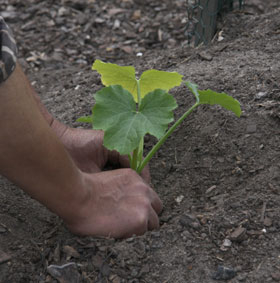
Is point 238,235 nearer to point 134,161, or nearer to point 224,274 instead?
point 224,274

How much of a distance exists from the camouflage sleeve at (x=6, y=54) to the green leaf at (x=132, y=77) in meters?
0.44

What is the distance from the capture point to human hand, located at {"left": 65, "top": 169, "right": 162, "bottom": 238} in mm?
1794

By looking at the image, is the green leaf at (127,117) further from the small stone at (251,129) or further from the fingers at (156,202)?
the small stone at (251,129)

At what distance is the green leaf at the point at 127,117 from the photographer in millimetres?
1764

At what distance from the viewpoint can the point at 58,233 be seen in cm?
189

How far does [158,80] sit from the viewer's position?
79.9 inches

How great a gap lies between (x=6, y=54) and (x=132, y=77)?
589 mm

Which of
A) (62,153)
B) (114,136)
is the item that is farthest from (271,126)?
(62,153)

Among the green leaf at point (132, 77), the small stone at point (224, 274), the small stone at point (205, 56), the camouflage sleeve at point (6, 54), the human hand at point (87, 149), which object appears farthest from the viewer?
the small stone at point (205, 56)

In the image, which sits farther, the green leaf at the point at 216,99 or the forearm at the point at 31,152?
the green leaf at the point at 216,99

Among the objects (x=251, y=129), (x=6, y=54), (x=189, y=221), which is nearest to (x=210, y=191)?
(x=189, y=221)

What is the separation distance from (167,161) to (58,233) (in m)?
0.57

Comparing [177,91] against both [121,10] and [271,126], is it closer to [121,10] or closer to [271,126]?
[271,126]

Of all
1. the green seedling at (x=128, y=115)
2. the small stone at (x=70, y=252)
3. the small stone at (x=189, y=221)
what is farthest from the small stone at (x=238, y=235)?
the small stone at (x=70, y=252)
